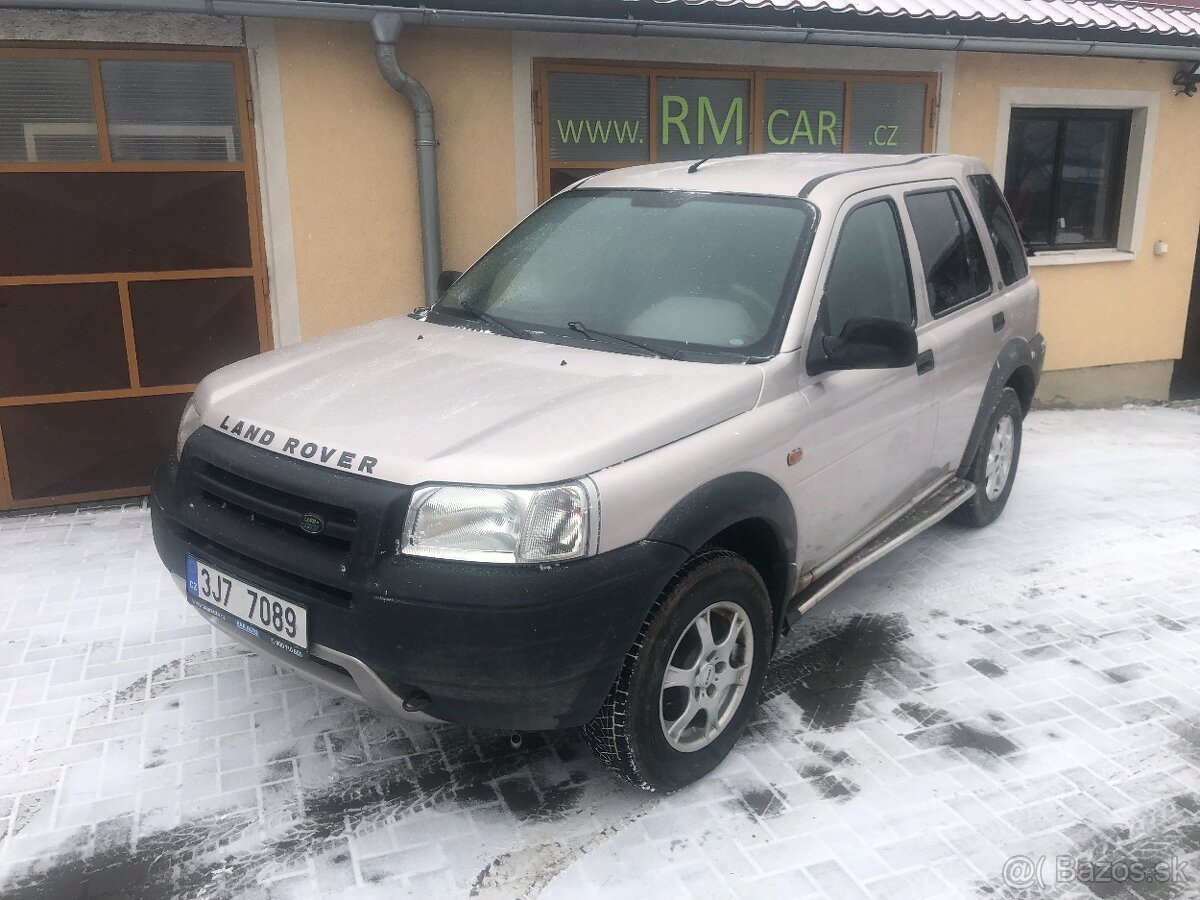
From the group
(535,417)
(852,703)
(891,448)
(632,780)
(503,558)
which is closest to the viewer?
(503,558)

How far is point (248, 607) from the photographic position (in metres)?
2.91

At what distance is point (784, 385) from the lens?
3.30m

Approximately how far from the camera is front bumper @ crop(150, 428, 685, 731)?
254 cm

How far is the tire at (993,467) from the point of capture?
516cm

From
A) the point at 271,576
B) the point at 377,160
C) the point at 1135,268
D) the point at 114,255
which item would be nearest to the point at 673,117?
the point at 377,160

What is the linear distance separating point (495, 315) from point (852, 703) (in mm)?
2025

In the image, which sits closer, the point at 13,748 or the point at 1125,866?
the point at 1125,866

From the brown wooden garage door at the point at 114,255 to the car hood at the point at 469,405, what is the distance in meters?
2.51

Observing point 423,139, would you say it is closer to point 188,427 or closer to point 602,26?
point 602,26

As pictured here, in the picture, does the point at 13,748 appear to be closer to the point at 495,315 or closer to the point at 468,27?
the point at 495,315

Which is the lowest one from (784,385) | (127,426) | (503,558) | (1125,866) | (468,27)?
(1125,866)

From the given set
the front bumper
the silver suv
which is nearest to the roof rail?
the silver suv

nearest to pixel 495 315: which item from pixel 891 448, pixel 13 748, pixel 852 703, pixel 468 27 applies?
pixel 891 448

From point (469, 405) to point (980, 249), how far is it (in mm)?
3180
